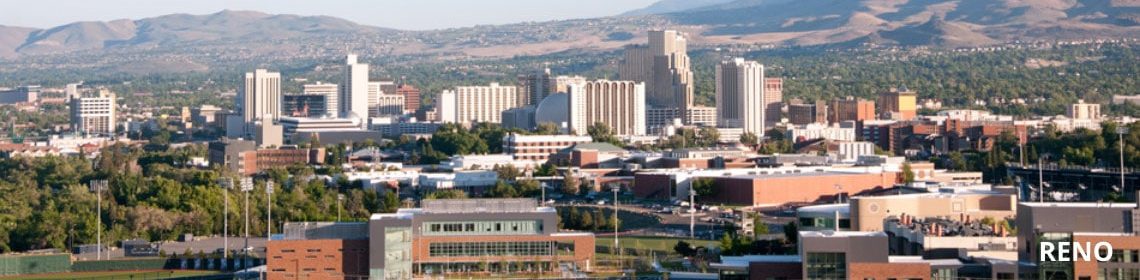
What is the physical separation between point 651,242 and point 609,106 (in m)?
78.8

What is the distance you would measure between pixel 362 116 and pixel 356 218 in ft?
340

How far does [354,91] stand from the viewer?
177375mm

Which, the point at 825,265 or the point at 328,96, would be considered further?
the point at 328,96

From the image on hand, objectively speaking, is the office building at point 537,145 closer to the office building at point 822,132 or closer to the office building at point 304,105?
the office building at point 822,132

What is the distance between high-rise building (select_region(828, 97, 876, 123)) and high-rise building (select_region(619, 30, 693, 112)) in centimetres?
1713

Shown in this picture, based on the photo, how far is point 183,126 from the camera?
165 metres

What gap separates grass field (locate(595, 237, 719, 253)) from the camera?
60.8 meters

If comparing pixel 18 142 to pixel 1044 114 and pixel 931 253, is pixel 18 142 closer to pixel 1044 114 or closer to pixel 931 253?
pixel 1044 114

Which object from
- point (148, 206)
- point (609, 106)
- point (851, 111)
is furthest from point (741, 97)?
point (148, 206)

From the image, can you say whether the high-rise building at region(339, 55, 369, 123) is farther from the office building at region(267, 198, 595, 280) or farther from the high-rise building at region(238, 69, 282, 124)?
the office building at region(267, 198, 595, 280)

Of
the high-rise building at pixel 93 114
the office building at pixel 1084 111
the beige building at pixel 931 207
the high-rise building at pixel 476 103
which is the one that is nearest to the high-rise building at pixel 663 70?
the high-rise building at pixel 476 103

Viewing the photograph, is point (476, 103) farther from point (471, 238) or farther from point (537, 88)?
point (471, 238)

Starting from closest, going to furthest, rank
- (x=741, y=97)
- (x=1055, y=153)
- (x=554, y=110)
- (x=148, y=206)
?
(x=148, y=206) < (x=1055, y=153) < (x=554, y=110) < (x=741, y=97)

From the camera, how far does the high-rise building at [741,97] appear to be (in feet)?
485
